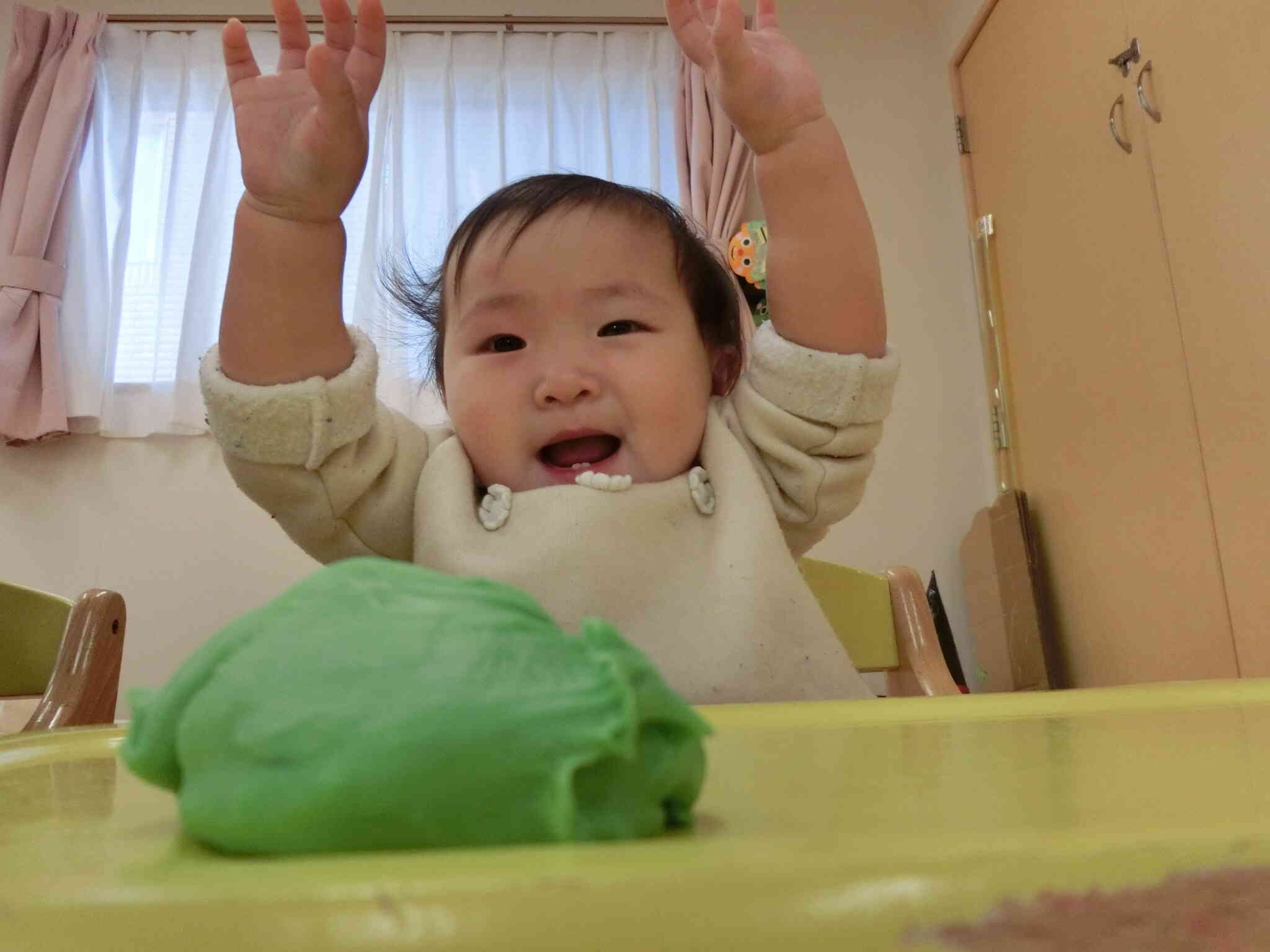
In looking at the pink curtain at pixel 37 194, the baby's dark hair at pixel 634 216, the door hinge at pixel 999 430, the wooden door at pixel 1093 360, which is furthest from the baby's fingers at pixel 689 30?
the pink curtain at pixel 37 194

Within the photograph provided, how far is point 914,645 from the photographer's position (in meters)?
1.13

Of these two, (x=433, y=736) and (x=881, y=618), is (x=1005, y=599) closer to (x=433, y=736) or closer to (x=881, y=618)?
(x=881, y=618)

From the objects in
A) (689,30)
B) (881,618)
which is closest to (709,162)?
(881,618)

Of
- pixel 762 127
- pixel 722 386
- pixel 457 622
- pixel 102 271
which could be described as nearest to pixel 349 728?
pixel 457 622

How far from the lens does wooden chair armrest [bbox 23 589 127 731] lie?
86cm

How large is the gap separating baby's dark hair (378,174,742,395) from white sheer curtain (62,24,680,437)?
5.66 ft

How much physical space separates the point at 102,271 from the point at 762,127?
7.95 feet

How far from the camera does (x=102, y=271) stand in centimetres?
273

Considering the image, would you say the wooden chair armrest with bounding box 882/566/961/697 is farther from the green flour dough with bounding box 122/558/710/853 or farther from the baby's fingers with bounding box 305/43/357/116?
the green flour dough with bounding box 122/558/710/853

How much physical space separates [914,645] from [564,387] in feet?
1.73

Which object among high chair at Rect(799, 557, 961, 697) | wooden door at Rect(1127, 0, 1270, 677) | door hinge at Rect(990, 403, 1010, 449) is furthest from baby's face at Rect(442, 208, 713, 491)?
door hinge at Rect(990, 403, 1010, 449)

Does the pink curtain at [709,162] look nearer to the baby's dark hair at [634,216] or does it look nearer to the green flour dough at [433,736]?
the baby's dark hair at [634,216]

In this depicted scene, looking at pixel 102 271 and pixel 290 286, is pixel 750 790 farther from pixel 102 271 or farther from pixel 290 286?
pixel 102 271

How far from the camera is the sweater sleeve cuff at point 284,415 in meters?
0.76
